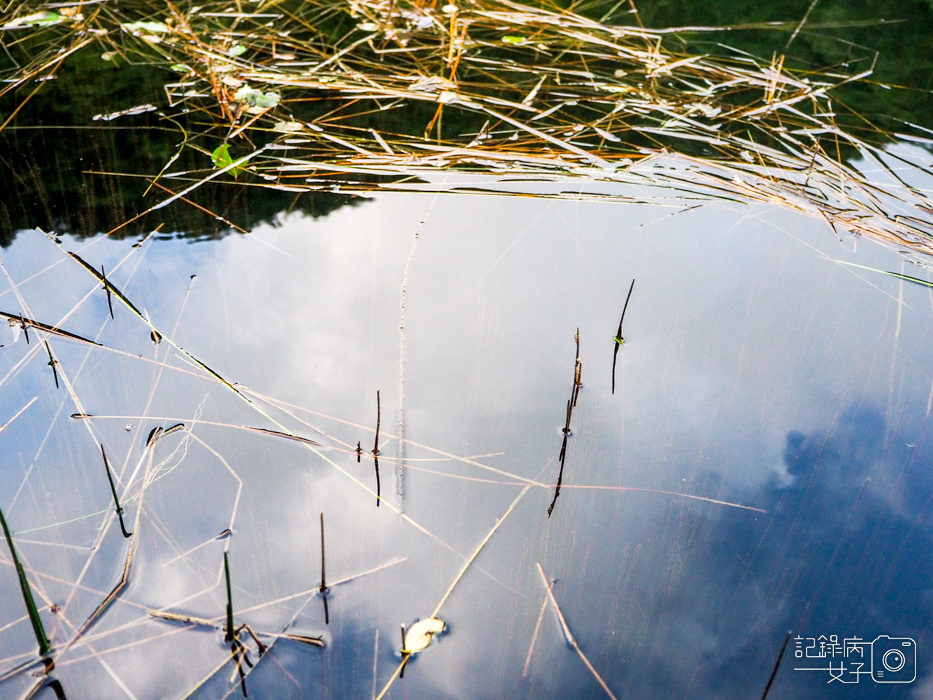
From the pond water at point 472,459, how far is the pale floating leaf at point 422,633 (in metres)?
0.01

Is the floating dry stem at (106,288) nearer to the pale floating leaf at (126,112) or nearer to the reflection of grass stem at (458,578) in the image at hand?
the pale floating leaf at (126,112)

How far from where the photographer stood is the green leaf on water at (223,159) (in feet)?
6.63

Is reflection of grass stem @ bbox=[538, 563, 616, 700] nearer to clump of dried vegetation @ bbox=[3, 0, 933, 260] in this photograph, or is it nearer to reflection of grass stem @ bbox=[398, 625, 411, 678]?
reflection of grass stem @ bbox=[398, 625, 411, 678]

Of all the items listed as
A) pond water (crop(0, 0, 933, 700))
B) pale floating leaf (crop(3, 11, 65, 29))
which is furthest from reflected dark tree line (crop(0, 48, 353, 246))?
pale floating leaf (crop(3, 11, 65, 29))

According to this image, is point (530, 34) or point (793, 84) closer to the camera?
point (793, 84)

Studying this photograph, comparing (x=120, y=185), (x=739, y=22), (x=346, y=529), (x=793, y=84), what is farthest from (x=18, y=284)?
(x=739, y=22)

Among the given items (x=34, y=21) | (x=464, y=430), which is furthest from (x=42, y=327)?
(x=34, y=21)

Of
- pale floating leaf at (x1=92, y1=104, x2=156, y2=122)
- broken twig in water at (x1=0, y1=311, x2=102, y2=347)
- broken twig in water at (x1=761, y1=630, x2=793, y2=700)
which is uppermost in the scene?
pale floating leaf at (x1=92, y1=104, x2=156, y2=122)

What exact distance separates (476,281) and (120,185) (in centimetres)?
111

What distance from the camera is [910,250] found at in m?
1.82

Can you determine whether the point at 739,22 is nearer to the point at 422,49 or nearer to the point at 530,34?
the point at 530,34

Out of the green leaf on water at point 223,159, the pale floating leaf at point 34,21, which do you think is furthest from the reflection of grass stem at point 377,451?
the pale floating leaf at point 34,21

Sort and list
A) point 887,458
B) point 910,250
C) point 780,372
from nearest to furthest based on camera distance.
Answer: point 887,458
point 780,372
point 910,250

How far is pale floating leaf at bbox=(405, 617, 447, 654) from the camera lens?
1.00 m
